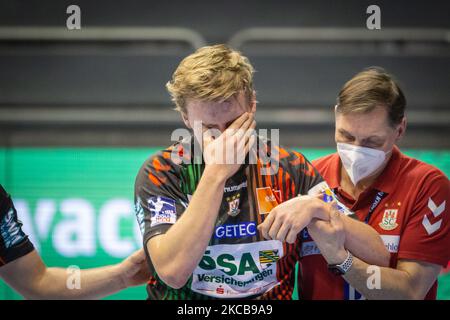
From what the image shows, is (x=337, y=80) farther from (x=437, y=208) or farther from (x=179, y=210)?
(x=179, y=210)

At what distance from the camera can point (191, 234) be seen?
170 cm

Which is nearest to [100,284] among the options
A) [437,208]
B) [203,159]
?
[203,159]

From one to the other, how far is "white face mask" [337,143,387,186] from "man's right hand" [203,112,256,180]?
46cm

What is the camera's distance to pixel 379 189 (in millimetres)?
2111

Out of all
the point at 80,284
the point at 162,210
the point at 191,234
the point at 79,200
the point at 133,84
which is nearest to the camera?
the point at 191,234

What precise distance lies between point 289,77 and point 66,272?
196 centimetres

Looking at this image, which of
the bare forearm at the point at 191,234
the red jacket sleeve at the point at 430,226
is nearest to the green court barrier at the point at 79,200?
the red jacket sleeve at the point at 430,226

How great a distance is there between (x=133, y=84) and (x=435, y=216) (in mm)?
2174

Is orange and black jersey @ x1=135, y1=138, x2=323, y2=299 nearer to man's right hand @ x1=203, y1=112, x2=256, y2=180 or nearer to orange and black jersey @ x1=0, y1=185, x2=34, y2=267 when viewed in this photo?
man's right hand @ x1=203, y1=112, x2=256, y2=180

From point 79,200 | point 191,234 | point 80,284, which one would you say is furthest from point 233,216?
point 79,200

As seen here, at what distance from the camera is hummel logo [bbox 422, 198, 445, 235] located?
2.03 meters

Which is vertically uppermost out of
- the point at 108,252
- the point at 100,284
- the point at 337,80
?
the point at 337,80

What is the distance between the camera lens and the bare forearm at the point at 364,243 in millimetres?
1846

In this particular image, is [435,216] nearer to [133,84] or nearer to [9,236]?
[9,236]
